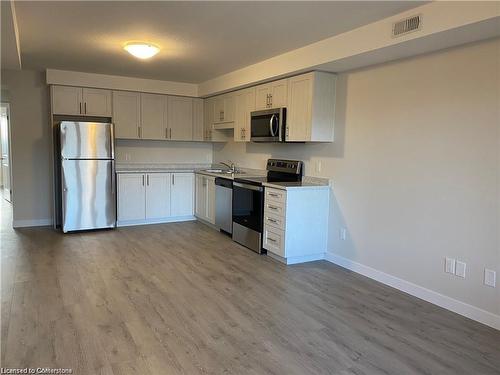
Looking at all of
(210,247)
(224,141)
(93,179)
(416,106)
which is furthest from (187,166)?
(416,106)

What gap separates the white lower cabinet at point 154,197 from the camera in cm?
595

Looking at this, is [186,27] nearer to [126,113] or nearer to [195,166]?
[126,113]

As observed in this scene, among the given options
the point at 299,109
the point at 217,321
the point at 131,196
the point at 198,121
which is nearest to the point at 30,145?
the point at 131,196

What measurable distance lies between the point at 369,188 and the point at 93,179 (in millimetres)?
3929

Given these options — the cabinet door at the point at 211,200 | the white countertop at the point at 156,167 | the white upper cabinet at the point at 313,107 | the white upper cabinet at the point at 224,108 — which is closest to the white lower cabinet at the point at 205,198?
the cabinet door at the point at 211,200

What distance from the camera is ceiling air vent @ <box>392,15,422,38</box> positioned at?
2801 mm

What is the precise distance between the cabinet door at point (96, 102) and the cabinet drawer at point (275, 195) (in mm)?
3159

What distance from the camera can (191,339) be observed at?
8.41 ft

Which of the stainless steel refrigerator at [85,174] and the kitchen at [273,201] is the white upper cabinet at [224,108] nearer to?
the kitchen at [273,201]

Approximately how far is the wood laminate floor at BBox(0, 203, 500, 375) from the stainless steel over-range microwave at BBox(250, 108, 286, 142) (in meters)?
1.51

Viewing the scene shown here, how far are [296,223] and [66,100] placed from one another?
158 inches

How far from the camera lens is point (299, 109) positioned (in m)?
4.30

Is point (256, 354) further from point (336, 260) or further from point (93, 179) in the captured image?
point (93, 179)

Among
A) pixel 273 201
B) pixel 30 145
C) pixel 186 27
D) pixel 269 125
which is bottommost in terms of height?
pixel 273 201
